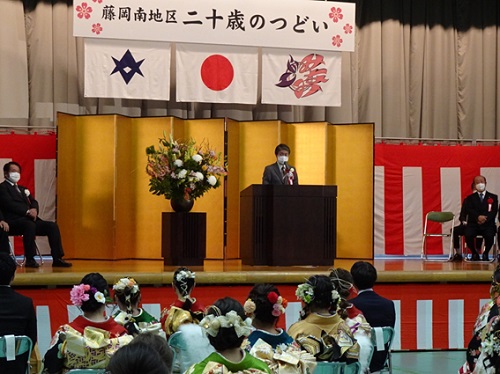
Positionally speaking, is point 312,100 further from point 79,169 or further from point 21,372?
point 21,372

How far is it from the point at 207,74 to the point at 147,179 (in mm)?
A: 1406

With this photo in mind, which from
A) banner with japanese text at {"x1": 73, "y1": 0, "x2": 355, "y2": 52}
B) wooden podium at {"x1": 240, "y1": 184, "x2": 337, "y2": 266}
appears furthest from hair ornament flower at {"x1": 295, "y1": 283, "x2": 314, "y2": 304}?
banner with japanese text at {"x1": 73, "y1": 0, "x2": 355, "y2": 52}

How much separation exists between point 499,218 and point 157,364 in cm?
827

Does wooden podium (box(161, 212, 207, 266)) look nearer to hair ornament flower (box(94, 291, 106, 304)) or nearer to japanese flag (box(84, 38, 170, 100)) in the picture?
japanese flag (box(84, 38, 170, 100))

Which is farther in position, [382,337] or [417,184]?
[417,184]

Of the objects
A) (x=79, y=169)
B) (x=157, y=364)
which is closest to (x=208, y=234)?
(x=79, y=169)

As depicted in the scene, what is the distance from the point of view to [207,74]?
9703mm

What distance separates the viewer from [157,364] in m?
1.79

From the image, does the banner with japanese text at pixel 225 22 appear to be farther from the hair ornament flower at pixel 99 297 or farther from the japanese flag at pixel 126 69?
the hair ornament flower at pixel 99 297

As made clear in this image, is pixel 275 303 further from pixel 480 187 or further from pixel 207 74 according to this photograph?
pixel 480 187

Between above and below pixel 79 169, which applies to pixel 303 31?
above

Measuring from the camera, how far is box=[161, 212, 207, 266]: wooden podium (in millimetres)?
7891

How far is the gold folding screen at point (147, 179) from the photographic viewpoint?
9430 mm

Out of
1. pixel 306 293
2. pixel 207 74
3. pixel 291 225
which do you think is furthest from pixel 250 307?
pixel 207 74
